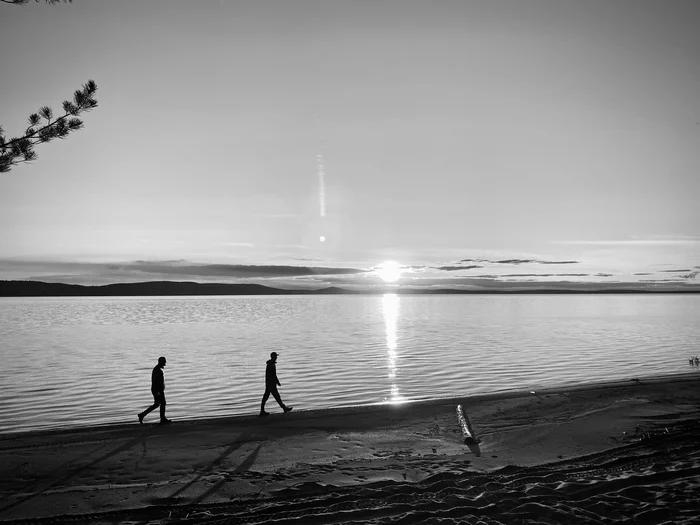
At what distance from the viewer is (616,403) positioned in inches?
780

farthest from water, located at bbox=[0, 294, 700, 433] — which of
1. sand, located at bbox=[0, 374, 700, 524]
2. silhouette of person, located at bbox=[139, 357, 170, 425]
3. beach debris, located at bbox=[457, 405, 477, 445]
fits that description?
beach debris, located at bbox=[457, 405, 477, 445]

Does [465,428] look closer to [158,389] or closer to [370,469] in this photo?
[370,469]

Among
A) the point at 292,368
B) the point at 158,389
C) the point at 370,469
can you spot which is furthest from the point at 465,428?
the point at 292,368

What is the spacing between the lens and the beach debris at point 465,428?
14758 millimetres

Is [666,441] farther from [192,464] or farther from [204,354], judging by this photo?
[204,354]

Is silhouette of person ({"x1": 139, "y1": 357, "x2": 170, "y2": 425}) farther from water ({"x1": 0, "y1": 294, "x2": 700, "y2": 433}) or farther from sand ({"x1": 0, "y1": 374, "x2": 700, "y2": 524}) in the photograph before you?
water ({"x1": 0, "y1": 294, "x2": 700, "y2": 433})

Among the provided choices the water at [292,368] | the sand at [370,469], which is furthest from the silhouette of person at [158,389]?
the water at [292,368]

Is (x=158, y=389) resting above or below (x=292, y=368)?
above

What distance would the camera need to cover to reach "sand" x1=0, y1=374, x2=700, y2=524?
9.74 metres

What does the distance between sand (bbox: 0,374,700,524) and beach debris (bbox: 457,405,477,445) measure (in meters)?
0.22

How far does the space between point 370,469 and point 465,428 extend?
4872 mm

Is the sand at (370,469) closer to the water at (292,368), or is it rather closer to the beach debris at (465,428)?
the beach debris at (465,428)

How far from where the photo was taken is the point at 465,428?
15945mm

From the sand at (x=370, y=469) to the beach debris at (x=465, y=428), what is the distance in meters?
0.22
